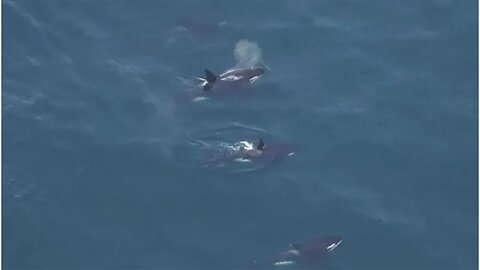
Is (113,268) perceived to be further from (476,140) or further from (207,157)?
(476,140)

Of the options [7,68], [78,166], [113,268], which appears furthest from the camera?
[7,68]

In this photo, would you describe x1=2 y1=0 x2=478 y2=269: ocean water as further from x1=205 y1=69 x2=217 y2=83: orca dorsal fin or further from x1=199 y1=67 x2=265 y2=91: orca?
x1=205 y1=69 x2=217 y2=83: orca dorsal fin

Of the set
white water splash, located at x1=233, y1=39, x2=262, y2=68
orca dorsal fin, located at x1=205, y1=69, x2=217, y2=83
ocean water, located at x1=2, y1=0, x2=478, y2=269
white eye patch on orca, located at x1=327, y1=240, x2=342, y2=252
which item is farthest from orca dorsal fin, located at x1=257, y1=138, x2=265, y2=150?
white eye patch on orca, located at x1=327, y1=240, x2=342, y2=252

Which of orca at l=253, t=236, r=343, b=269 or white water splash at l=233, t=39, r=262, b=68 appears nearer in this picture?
orca at l=253, t=236, r=343, b=269

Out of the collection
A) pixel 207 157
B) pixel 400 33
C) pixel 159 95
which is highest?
pixel 400 33

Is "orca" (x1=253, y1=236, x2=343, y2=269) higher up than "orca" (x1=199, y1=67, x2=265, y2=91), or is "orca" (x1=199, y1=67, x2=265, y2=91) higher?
"orca" (x1=199, y1=67, x2=265, y2=91)

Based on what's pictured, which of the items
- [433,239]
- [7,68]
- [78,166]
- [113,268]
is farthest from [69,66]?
[433,239]

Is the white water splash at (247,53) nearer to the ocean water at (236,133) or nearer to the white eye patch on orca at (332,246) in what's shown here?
the ocean water at (236,133)

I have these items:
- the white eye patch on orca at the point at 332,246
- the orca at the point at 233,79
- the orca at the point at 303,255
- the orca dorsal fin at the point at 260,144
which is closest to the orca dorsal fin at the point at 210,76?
the orca at the point at 233,79
